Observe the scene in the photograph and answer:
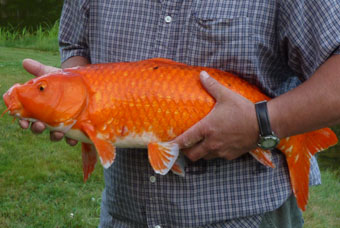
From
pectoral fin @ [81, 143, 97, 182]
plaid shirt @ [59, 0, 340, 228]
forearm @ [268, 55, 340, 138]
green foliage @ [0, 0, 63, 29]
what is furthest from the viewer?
green foliage @ [0, 0, 63, 29]

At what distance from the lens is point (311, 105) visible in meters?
1.59

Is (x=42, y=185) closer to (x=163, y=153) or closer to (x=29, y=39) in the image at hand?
(x=163, y=153)

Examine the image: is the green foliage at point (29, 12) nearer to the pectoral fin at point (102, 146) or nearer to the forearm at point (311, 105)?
the pectoral fin at point (102, 146)

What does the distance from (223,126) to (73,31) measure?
934 millimetres

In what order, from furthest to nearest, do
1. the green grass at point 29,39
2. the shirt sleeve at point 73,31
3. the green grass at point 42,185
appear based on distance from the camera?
1. the green grass at point 29,39
2. the green grass at point 42,185
3. the shirt sleeve at point 73,31

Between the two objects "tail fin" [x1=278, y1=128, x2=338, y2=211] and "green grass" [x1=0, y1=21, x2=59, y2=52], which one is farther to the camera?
"green grass" [x1=0, y1=21, x2=59, y2=52]

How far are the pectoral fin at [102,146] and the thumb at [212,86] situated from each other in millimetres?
391

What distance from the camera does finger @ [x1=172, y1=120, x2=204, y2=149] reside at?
1598 millimetres

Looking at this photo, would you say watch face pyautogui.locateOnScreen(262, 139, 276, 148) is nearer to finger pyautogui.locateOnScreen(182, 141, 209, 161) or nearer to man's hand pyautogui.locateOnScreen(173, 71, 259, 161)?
man's hand pyautogui.locateOnScreen(173, 71, 259, 161)

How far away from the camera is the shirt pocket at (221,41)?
1725mm

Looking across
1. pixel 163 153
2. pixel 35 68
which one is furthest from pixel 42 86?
pixel 163 153

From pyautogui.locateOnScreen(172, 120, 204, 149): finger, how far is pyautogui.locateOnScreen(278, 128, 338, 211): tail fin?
1.11 ft

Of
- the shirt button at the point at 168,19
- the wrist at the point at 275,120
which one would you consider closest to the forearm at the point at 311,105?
the wrist at the point at 275,120

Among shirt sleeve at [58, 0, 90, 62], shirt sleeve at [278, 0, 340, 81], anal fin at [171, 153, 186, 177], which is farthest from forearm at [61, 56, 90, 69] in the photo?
shirt sleeve at [278, 0, 340, 81]
